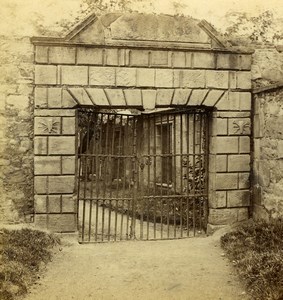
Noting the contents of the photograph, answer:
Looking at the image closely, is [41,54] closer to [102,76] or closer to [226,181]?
[102,76]

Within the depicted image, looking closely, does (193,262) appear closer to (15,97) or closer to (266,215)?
(266,215)

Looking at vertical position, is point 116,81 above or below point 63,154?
Answer: above

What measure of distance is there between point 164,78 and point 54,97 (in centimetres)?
164

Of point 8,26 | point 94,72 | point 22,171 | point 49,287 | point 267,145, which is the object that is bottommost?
point 49,287

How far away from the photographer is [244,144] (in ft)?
20.9

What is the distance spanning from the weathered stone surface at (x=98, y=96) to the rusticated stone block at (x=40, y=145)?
0.91 m

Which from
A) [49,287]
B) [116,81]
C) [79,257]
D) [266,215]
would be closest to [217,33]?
[116,81]

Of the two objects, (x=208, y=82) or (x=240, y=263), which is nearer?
(x=240, y=263)

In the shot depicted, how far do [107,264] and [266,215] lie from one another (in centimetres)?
245

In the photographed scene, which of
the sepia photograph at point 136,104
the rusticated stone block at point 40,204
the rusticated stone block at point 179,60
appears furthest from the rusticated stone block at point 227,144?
the rusticated stone block at point 40,204

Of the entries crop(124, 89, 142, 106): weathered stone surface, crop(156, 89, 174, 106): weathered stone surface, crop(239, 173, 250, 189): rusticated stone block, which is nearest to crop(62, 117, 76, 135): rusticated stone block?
crop(124, 89, 142, 106): weathered stone surface

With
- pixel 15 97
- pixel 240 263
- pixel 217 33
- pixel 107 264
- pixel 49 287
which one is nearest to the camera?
pixel 49 287

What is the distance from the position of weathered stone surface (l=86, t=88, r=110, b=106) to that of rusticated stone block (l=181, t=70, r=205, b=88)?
119 cm

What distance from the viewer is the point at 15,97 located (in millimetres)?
5898
